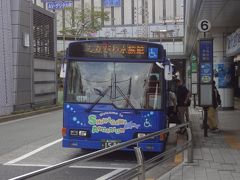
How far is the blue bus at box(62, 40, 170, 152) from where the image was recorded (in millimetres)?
11203

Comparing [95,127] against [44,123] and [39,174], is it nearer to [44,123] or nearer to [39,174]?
[39,174]

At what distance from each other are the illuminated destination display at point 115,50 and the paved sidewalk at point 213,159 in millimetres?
2455

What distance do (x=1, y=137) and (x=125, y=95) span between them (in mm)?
6200

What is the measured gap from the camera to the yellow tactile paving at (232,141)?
1314 cm

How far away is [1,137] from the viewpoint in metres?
16.1

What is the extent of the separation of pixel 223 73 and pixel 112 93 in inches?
651

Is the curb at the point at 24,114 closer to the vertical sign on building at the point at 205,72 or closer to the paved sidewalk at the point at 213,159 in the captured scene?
the paved sidewalk at the point at 213,159

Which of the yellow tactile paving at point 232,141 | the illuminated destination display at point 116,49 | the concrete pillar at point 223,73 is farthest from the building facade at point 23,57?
the illuminated destination display at point 116,49

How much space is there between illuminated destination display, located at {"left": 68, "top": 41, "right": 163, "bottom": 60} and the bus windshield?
0.18 meters

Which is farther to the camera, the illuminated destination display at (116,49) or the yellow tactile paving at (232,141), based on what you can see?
the yellow tactile paving at (232,141)

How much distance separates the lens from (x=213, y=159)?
1094 centimetres

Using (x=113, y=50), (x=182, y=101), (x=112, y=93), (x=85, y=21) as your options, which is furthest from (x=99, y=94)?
(x=85, y=21)

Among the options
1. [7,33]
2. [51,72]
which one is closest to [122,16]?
[51,72]

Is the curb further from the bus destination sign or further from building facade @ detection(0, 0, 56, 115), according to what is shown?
the bus destination sign
